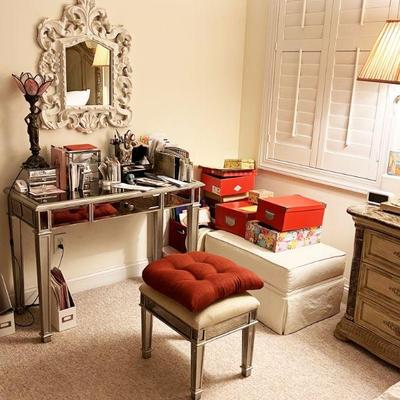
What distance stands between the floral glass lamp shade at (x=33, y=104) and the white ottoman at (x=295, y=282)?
1273mm

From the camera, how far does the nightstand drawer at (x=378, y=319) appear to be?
7.82 ft

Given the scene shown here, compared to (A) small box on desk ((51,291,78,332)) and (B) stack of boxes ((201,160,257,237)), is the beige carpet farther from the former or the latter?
(B) stack of boxes ((201,160,257,237))

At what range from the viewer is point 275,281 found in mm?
2709

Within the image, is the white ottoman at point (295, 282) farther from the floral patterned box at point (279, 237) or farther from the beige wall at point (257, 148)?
the beige wall at point (257, 148)

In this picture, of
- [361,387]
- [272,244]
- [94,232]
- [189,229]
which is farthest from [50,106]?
[361,387]

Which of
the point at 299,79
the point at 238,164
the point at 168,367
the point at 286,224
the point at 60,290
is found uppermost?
the point at 299,79

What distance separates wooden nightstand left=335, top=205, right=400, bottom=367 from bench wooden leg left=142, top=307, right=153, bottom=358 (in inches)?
42.7

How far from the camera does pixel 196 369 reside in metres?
2.07

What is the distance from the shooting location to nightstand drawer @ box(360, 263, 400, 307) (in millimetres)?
2359

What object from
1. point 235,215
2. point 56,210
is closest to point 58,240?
point 56,210

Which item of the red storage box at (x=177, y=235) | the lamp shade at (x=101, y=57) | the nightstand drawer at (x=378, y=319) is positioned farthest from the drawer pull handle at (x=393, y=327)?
the lamp shade at (x=101, y=57)

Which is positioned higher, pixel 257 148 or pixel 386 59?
pixel 386 59

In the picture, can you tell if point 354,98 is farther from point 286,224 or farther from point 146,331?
point 146,331

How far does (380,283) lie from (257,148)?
5.10 feet
